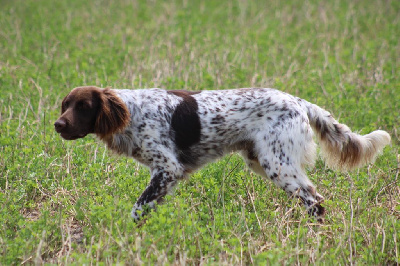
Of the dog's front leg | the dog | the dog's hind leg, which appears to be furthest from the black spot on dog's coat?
the dog's hind leg

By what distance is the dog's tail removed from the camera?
454 centimetres

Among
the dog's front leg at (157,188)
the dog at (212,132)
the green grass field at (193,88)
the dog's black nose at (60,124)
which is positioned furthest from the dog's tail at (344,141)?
the dog's black nose at (60,124)

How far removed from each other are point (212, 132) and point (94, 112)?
0.98 meters

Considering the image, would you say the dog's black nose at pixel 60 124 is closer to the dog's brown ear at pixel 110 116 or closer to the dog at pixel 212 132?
the dog at pixel 212 132

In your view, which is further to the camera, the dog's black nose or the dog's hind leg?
the dog's hind leg

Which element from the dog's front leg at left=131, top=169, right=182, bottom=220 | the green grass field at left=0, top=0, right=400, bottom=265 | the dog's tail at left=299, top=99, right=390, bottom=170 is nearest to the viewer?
the green grass field at left=0, top=0, right=400, bottom=265

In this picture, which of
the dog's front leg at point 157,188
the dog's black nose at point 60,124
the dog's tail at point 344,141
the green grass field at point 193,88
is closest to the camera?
the green grass field at point 193,88

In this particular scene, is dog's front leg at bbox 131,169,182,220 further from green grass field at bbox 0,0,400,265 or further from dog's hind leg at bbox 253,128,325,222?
dog's hind leg at bbox 253,128,325,222

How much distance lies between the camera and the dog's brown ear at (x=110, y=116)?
14.2 feet

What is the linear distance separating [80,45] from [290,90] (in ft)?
13.2

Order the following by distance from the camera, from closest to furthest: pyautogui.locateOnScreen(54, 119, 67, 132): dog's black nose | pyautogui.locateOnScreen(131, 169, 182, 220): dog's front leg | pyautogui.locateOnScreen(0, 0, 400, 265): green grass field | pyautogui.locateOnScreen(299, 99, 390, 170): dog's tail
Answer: pyautogui.locateOnScreen(0, 0, 400, 265): green grass field < pyautogui.locateOnScreen(54, 119, 67, 132): dog's black nose < pyautogui.locateOnScreen(131, 169, 182, 220): dog's front leg < pyautogui.locateOnScreen(299, 99, 390, 170): dog's tail

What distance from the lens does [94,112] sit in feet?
14.4

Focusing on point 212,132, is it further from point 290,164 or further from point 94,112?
point 94,112

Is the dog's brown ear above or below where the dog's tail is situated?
above
